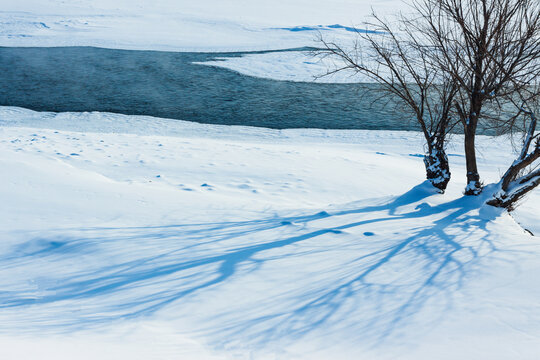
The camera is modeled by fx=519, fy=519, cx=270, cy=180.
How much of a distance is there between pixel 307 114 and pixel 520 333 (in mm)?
10216

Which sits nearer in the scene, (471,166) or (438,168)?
(471,166)

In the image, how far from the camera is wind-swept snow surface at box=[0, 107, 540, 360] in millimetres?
2742

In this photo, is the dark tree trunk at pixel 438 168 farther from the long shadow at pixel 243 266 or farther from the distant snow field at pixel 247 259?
the long shadow at pixel 243 266

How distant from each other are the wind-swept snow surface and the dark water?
5.81 m

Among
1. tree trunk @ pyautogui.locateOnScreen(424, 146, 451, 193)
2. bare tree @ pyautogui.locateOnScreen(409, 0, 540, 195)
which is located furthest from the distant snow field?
bare tree @ pyautogui.locateOnScreen(409, 0, 540, 195)

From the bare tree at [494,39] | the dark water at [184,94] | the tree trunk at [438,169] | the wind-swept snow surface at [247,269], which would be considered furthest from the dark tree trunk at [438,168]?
the dark water at [184,94]

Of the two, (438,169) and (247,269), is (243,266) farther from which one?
(438,169)

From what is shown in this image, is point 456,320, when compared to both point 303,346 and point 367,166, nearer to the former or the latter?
point 303,346

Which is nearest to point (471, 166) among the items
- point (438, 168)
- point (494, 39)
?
point (438, 168)

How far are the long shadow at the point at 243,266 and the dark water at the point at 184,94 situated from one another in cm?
682

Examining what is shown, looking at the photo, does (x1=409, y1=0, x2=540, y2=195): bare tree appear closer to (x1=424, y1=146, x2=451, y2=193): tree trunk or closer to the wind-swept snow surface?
(x1=424, y1=146, x2=451, y2=193): tree trunk

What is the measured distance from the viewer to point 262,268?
3662mm

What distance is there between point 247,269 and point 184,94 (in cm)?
1122

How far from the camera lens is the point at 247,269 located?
142 inches
